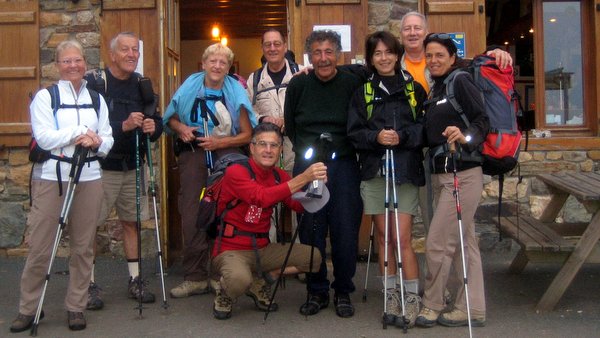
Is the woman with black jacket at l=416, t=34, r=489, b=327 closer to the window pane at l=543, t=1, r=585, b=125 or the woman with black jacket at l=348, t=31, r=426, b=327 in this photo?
the woman with black jacket at l=348, t=31, r=426, b=327

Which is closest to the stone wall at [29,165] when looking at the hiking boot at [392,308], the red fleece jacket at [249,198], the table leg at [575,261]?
the red fleece jacket at [249,198]

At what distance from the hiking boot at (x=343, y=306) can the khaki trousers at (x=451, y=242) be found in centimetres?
57

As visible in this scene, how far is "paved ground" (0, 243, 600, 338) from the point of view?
17.3 feet

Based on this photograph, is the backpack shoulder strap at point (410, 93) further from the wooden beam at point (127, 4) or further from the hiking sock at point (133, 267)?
the wooden beam at point (127, 4)

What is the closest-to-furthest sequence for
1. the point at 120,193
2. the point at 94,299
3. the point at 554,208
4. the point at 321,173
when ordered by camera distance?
the point at 321,173 < the point at 94,299 < the point at 120,193 < the point at 554,208

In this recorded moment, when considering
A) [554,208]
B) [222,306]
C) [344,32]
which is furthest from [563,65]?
[222,306]

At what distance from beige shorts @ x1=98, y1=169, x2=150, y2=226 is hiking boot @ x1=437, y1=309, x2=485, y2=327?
259 centimetres

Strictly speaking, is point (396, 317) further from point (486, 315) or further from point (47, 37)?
point (47, 37)

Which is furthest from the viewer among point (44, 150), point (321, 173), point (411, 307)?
point (411, 307)

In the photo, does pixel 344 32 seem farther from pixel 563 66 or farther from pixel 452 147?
pixel 452 147

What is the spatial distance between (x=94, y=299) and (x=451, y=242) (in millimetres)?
2788

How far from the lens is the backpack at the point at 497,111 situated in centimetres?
514

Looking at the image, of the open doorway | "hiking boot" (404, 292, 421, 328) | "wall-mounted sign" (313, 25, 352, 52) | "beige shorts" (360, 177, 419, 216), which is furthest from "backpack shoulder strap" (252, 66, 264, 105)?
the open doorway

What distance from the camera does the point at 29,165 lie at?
307 inches
